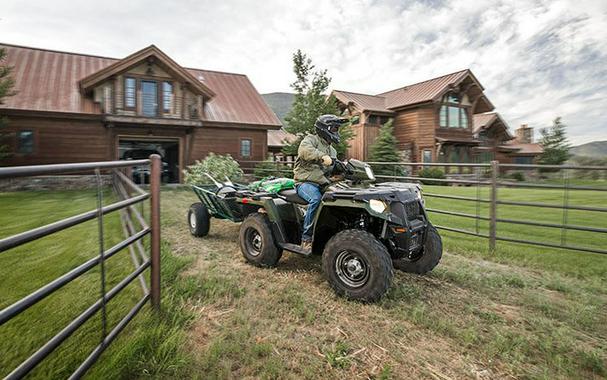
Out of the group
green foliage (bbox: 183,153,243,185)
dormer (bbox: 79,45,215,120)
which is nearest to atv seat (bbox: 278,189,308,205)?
green foliage (bbox: 183,153,243,185)

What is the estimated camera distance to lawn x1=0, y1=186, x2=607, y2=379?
2416mm

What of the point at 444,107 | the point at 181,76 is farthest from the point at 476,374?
the point at 444,107

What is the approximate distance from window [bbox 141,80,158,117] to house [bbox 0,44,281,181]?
0.05 m

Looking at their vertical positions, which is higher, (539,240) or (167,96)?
(167,96)

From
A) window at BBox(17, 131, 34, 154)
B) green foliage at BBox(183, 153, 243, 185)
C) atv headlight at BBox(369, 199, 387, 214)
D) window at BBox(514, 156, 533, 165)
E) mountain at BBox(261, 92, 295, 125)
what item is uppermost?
mountain at BBox(261, 92, 295, 125)

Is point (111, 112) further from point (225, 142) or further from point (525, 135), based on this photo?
point (525, 135)

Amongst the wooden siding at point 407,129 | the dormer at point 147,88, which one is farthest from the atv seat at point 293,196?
the wooden siding at point 407,129

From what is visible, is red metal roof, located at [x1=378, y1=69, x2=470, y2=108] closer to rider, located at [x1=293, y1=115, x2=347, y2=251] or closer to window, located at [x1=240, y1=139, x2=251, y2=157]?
window, located at [x1=240, y1=139, x2=251, y2=157]

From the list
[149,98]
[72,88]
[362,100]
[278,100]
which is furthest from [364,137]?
[278,100]

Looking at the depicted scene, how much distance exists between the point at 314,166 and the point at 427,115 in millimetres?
22755

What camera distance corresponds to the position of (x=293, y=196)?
4461 millimetres

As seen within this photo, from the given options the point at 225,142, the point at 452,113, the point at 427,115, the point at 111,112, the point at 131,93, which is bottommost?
the point at 225,142

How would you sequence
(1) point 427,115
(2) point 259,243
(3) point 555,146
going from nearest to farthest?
(2) point 259,243 → (1) point 427,115 → (3) point 555,146

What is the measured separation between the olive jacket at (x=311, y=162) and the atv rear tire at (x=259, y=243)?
2.77ft
